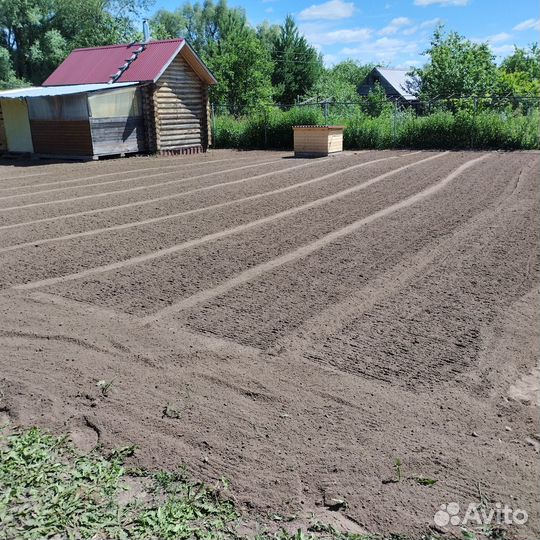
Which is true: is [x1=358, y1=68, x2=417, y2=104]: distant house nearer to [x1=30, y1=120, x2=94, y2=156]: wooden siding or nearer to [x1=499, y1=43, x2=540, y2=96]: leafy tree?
[x1=499, y1=43, x2=540, y2=96]: leafy tree

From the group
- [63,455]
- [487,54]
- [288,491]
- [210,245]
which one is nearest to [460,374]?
[288,491]

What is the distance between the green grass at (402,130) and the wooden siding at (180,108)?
1907mm

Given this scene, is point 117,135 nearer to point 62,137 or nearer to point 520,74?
point 62,137

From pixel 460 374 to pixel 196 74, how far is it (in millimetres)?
22097

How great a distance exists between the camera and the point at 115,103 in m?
20.9

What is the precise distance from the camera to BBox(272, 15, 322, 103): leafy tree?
45.2 metres

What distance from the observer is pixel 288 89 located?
151 ft

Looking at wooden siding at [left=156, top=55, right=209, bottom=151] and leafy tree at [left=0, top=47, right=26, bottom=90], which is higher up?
leafy tree at [left=0, top=47, right=26, bottom=90]

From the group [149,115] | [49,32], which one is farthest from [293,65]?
[149,115]

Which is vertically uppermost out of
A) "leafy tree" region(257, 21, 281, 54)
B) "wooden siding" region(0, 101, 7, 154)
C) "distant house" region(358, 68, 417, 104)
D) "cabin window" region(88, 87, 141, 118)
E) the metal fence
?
"leafy tree" region(257, 21, 281, 54)

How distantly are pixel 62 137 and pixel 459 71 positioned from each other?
24.9 metres

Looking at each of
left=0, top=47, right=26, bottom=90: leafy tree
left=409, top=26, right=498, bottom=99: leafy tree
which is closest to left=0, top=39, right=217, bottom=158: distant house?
left=0, top=47, right=26, bottom=90: leafy tree

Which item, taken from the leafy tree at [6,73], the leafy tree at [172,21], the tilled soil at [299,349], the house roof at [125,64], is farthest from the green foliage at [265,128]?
the leafy tree at [172,21]

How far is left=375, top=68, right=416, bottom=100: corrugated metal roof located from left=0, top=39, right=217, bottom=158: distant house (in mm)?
30431
